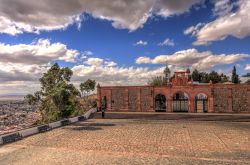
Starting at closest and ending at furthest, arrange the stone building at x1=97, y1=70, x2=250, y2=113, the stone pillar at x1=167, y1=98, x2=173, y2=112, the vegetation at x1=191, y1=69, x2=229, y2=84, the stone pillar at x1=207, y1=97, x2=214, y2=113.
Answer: the stone building at x1=97, y1=70, x2=250, y2=113
the stone pillar at x1=207, y1=97, x2=214, y2=113
the stone pillar at x1=167, y1=98, x2=173, y2=112
the vegetation at x1=191, y1=69, x2=229, y2=84

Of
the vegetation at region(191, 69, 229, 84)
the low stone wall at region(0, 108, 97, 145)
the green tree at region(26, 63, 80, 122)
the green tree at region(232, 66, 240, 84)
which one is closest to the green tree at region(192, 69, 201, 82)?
the vegetation at region(191, 69, 229, 84)

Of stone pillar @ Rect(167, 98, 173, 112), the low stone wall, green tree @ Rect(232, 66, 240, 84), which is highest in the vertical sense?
green tree @ Rect(232, 66, 240, 84)

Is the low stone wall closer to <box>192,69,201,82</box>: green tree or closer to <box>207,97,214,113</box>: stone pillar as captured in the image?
<box>207,97,214,113</box>: stone pillar

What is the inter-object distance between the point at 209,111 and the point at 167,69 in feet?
134

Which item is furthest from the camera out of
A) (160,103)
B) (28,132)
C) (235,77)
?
(235,77)

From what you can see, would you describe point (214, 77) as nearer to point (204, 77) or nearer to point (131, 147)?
point (204, 77)

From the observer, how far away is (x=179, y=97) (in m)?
49.8

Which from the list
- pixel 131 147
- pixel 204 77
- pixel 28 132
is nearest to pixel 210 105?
pixel 131 147

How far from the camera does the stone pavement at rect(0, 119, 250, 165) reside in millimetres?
17328

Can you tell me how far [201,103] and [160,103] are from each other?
6636 millimetres

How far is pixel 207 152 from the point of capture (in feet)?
63.6

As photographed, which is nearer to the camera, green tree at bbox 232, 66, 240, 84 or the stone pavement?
the stone pavement

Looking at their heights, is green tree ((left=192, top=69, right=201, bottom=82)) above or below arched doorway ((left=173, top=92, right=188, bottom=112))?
above

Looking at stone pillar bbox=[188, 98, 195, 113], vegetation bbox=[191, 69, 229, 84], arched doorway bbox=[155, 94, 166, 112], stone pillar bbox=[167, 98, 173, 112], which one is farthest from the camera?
vegetation bbox=[191, 69, 229, 84]
